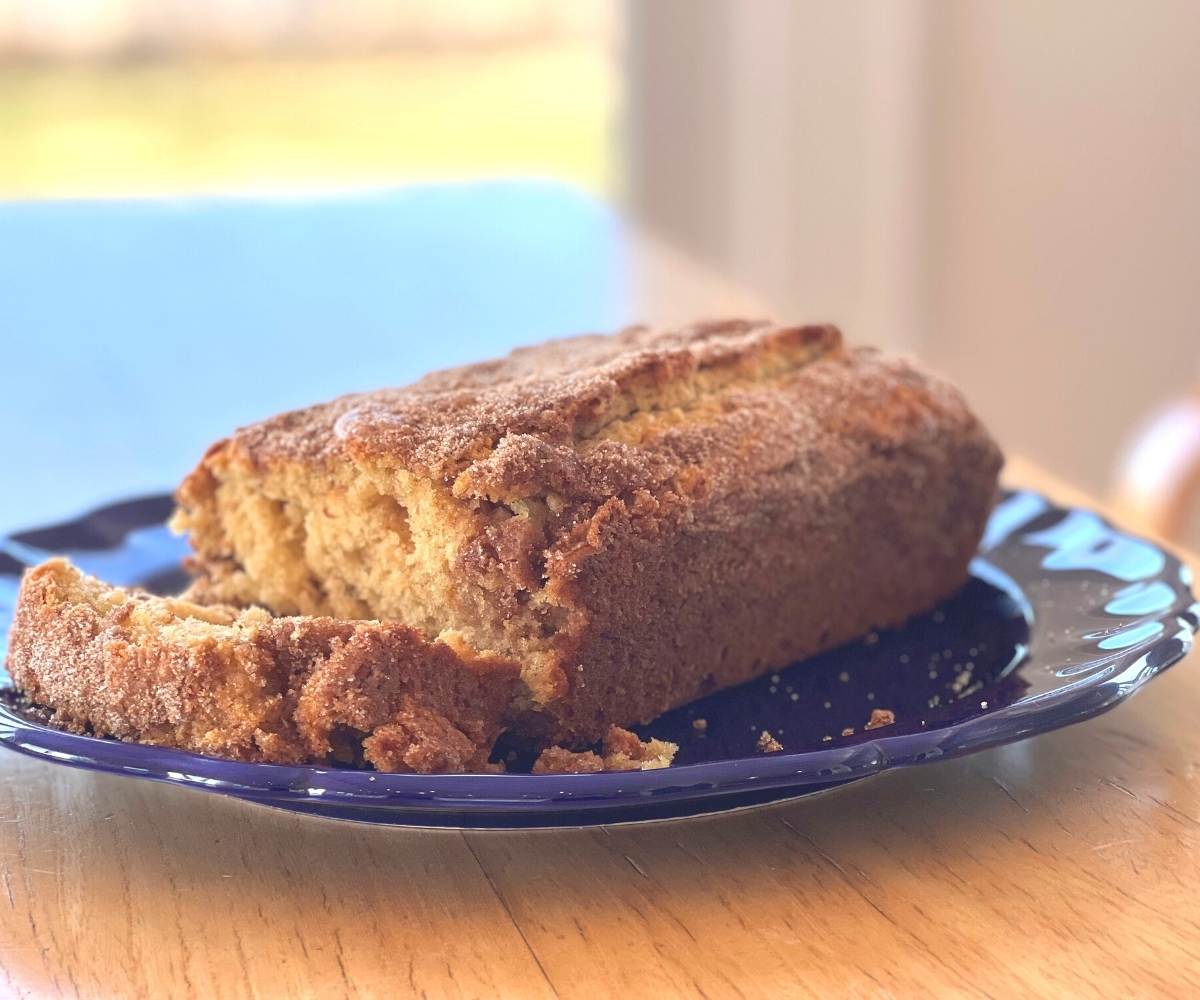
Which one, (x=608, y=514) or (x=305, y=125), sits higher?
(x=608, y=514)

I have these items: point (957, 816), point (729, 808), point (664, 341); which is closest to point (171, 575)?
point (664, 341)

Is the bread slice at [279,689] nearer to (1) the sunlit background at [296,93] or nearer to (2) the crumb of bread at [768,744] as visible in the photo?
(2) the crumb of bread at [768,744]

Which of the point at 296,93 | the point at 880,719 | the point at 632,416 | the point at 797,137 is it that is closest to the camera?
the point at 880,719

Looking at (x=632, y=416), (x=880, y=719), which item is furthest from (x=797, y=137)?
(x=880, y=719)

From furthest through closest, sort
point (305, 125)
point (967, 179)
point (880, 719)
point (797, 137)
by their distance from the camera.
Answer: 1. point (305, 125)
2. point (797, 137)
3. point (967, 179)
4. point (880, 719)

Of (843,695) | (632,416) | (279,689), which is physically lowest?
(843,695)

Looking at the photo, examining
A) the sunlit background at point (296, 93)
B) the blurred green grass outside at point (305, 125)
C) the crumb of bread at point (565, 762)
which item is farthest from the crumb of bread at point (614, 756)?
the blurred green grass outside at point (305, 125)

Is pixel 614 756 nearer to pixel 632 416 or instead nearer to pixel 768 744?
pixel 768 744

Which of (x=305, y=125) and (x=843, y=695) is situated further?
(x=305, y=125)
